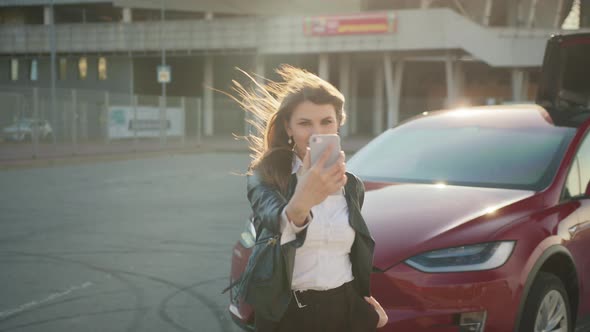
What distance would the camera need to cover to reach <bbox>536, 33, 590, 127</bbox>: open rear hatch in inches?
213

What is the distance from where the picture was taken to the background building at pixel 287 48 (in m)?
39.3

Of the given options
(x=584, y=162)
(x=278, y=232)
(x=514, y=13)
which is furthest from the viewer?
(x=514, y=13)

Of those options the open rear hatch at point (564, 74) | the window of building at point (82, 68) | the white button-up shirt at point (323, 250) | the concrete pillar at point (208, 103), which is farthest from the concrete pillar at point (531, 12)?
the white button-up shirt at point (323, 250)

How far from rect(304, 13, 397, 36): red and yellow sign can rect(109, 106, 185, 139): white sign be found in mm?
12594

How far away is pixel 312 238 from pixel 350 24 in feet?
130

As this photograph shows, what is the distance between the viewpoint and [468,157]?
479cm

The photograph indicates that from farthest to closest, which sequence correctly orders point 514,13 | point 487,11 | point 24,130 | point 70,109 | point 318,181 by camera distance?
point 514,13
point 487,11
point 70,109
point 24,130
point 318,181

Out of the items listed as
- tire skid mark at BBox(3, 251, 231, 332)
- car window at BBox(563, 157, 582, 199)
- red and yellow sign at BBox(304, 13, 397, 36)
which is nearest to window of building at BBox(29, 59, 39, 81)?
red and yellow sign at BBox(304, 13, 397, 36)

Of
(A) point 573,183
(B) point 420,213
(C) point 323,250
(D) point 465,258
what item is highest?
(C) point 323,250

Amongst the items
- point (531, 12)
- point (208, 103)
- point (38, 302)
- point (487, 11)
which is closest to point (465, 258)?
point (38, 302)

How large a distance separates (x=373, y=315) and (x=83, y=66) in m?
51.7

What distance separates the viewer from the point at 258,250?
2.24 m

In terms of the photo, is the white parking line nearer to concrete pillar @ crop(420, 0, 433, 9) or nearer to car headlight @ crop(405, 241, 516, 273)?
car headlight @ crop(405, 241, 516, 273)

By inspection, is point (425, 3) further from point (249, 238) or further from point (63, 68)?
point (249, 238)
